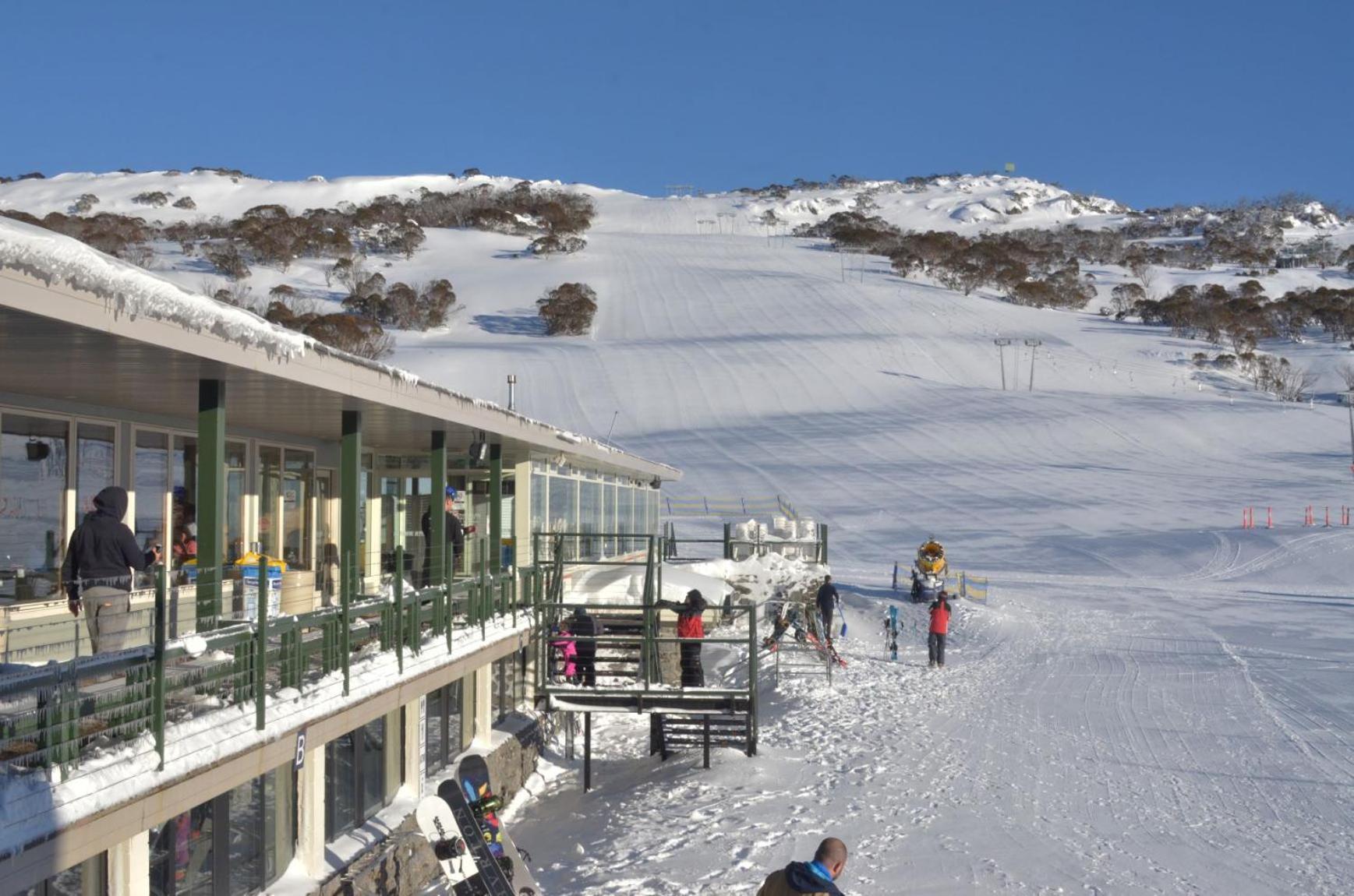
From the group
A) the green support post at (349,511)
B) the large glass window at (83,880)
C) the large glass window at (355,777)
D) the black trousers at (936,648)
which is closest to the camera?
the large glass window at (83,880)

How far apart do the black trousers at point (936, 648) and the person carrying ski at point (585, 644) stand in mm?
6936

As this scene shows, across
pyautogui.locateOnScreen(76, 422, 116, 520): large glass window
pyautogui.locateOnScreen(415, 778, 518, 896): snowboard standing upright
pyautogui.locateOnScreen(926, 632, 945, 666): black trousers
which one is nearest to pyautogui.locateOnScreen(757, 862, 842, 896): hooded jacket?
pyautogui.locateOnScreen(415, 778, 518, 896): snowboard standing upright

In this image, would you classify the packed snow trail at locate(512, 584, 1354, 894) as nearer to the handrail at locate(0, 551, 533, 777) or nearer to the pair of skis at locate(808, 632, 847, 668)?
the pair of skis at locate(808, 632, 847, 668)

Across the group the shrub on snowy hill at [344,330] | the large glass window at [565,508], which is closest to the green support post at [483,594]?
the large glass window at [565,508]

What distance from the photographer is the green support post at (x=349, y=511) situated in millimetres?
9188

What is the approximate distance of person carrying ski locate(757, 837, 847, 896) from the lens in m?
5.11

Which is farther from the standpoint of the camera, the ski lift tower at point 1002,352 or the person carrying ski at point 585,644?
the ski lift tower at point 1002,352

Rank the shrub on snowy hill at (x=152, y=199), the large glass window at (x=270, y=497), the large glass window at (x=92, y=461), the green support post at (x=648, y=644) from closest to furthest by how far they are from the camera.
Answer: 1. the large glass window at (x=92, y=461)
2. the green support post at (x=648, y=644)
3. the large glass window at (x=270, y=497)
4. the shrub on snowy hill at (x=152, y=199)

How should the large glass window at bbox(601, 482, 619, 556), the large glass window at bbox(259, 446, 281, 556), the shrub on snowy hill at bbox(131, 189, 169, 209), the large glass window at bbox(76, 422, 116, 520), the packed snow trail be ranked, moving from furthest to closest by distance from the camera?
the shrub on snowy hill at bbox(131, 189, 169, 209), the large glass window at bbox(601, 482, 619, 556), the large glass window at bbox(259, 446, 281, 556), the large glass window at bbox(76, 422, 116, 520), the packed snow trail

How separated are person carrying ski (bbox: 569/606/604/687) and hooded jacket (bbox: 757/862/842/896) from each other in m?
8.84

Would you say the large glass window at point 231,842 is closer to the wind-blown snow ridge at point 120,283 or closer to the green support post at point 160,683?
the green support post at point 160,683

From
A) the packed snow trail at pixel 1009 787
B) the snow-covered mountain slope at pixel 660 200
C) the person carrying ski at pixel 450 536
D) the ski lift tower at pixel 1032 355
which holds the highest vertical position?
the snow-covered mountain slope at pixel 660 200

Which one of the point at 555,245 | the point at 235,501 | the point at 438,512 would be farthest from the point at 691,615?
the point at 555,245

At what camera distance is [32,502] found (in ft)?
31.1
